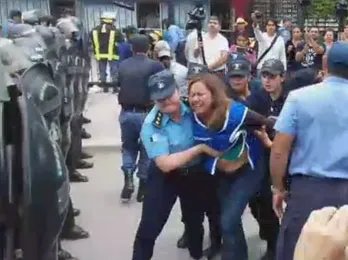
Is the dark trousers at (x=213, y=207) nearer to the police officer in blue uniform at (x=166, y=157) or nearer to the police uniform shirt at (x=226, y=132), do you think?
the police officer in blue uniform at (x=166, y=157)

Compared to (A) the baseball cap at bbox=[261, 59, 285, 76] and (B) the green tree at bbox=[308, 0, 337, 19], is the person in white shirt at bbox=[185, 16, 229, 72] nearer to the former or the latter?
(A) the baseball cap at bbox=[261, 59, 285, 76]

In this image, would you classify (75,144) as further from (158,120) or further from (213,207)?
(158,120)

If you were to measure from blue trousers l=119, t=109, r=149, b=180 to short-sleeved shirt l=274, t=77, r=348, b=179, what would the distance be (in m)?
3.17

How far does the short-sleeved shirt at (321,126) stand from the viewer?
389cm

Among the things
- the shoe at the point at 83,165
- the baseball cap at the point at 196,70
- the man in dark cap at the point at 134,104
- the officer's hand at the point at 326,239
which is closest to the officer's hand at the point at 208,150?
the baseball cap at the point at 196,70

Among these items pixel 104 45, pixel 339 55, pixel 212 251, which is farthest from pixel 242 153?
pixel 104 45

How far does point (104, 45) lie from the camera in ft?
46.9

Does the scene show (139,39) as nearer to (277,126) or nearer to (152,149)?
(152,149)

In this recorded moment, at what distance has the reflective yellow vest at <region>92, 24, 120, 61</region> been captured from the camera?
14.2 m

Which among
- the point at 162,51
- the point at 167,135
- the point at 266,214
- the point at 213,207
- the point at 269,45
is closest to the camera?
the point at 167,135

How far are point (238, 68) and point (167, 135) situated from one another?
0.92m

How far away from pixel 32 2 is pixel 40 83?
1821cm

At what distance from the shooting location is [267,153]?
4.88m

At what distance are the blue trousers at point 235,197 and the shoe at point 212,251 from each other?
31.5 inches
